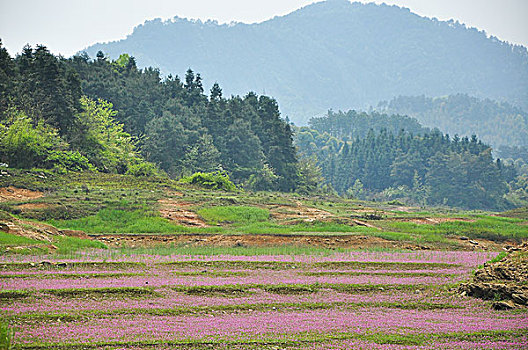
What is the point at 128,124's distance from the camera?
70875 mm

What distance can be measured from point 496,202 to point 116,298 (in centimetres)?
10378

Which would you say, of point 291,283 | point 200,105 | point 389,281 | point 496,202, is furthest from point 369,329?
point 496,202

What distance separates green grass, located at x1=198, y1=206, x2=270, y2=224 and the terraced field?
14631 mm

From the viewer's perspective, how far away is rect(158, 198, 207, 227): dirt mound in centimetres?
3525

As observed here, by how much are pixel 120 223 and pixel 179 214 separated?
4.35m

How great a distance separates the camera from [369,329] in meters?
12.0

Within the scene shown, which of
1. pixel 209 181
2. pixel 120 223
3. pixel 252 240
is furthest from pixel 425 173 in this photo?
pixel 120 223

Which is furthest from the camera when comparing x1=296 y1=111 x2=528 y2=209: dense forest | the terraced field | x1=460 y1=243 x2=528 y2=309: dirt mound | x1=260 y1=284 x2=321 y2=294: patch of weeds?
x1=296 y1=111 x2=528 y2=209: dense forest

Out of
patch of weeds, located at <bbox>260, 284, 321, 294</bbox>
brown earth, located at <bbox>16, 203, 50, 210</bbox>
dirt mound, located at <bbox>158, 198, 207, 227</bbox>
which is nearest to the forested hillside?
dirt mound, located at <bbox>158, 198, 207, 227</bbox>

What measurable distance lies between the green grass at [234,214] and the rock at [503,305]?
77.0 ft

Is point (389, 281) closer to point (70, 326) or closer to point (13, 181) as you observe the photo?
point (70, 326)

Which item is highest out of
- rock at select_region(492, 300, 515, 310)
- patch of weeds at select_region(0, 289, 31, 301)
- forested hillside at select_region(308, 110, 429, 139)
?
forested hillside at select_region(308, 110, 429, 139)

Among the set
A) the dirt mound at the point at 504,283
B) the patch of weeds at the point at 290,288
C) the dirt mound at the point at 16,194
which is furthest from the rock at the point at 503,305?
the dirt mound at the point at 16,194

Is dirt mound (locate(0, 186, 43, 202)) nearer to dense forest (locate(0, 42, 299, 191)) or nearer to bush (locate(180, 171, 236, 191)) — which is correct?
dense forest (locate(0, 42, 299, 191))
